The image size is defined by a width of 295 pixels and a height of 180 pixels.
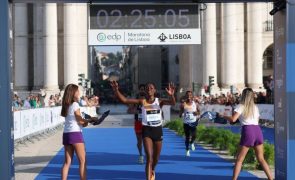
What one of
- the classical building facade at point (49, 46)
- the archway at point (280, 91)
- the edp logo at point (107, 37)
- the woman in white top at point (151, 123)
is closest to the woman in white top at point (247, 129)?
the archway at point (280, 91)

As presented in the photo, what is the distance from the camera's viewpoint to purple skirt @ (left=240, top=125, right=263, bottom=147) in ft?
40.5

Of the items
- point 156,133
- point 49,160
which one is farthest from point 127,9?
point 49,160

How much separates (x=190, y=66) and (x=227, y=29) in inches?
250

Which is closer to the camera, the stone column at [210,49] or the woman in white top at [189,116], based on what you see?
the woman in white top at [189,116]

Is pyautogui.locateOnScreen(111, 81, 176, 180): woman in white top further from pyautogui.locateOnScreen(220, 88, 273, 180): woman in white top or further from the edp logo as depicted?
pyautogui.locateOnScreen(220, 88, 273, 180): woman in white top

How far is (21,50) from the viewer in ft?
234

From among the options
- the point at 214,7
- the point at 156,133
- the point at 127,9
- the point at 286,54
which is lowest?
the point at 156,133

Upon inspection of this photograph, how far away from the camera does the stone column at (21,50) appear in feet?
232

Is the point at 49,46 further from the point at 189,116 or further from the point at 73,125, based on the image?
the point at 73,125

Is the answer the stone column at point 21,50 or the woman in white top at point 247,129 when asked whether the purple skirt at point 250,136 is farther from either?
the stone column at point 21,50

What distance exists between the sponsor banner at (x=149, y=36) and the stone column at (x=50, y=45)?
54.8 m

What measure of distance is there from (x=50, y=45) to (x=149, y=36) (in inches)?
2173

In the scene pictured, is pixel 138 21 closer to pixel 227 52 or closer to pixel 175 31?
pixel 175 31

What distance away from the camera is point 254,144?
12.4 meters
